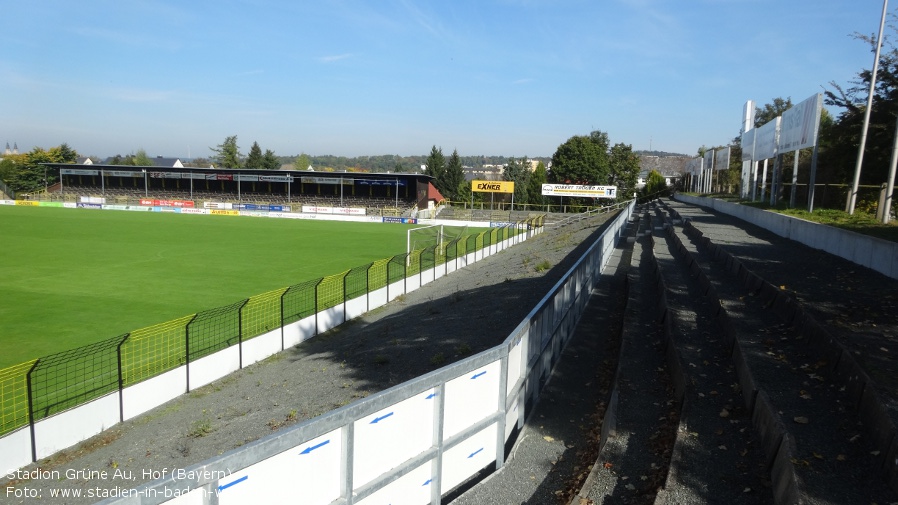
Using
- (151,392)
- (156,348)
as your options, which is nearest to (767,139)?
(156,348)

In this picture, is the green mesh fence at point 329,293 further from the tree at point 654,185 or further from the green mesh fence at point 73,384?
the tree at point 654,185

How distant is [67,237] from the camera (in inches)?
1527

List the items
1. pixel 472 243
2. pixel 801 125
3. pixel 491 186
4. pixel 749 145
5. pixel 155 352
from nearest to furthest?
pixel 155 352 → pixel 801 125 → pixel 472 243 → pixel 749 145 → pixel 491 186

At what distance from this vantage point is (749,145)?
41.9 meters

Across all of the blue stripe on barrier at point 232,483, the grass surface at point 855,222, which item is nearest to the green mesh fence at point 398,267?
the grass surface at point 855,222

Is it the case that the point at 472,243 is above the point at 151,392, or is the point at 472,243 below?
above

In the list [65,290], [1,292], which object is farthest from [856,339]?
[1,292]

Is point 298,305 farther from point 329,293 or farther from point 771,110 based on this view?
point 771,110

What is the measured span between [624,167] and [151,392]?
9782 centimetres

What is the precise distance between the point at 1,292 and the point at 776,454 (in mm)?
24585

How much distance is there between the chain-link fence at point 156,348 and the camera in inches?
413

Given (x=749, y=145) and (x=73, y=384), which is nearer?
(x=73, y=384)

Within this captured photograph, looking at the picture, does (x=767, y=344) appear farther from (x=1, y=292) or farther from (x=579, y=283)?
(x=1, y=292)

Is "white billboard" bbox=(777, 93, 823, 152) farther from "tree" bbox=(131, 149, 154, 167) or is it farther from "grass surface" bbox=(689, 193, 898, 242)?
"tree" bbox=(131, 149, 154, 167)
